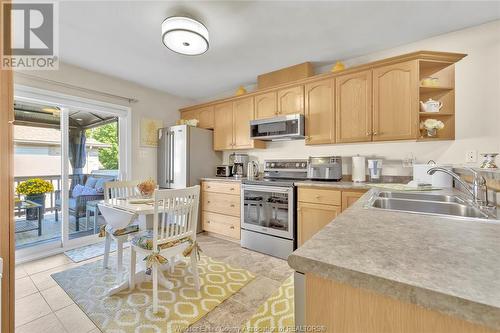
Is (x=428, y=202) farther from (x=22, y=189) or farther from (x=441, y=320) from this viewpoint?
(x=22, y=189)

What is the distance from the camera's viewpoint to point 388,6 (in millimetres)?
1859

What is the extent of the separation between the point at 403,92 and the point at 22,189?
446 centimetres

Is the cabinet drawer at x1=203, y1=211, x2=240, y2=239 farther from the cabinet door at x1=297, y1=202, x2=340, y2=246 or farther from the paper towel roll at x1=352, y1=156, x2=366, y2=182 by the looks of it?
the paper towel roll at x1=352, y1=156, x2=366, y2=182

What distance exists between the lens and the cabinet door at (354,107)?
2.46 m

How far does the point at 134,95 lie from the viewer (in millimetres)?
3543

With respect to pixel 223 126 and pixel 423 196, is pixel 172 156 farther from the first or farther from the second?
pixel 423 196

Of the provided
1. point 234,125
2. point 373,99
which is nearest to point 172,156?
point 234,125

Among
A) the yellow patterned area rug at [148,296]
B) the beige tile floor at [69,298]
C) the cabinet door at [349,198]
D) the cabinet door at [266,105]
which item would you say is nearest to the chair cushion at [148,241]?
the yellow patterned area rug at [148,296]

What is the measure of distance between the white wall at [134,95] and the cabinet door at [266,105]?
Result: 1771 mm

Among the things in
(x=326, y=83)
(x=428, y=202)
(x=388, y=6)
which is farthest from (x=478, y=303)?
(x=326, y=83)

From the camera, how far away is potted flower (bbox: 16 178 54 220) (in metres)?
2.71

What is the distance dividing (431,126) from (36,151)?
4.46m

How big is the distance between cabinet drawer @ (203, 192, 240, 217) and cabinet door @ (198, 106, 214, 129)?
1.19m

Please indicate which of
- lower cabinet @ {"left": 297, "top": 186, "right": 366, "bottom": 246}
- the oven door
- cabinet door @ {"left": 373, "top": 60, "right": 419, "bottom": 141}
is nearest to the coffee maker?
the oven door
